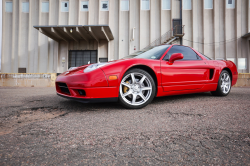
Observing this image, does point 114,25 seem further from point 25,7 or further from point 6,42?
point 6,42

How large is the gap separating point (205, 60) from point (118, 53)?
12389 mm

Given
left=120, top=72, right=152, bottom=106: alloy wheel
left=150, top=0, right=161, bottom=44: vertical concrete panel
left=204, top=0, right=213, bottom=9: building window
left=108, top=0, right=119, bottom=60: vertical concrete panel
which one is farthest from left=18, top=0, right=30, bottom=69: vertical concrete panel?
left=204, top=0, right=213, bottom=9: building window

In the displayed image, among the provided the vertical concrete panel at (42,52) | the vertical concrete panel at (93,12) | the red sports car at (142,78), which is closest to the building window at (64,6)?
the vertical concrete panel at (42,52)

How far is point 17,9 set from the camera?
51.6 ft

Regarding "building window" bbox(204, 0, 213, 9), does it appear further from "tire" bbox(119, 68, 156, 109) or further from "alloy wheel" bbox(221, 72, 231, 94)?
"tire" bbox(119, 68, 156, 109)

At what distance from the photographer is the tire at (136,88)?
220 cm

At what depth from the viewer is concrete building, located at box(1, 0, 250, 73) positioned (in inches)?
564

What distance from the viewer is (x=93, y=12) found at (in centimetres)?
1491

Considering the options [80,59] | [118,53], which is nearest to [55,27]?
[80,59]

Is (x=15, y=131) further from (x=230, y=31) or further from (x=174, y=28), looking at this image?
(x=230, y=31)

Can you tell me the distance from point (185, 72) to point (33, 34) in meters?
17.9

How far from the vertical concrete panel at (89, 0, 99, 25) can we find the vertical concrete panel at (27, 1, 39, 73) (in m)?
6.28

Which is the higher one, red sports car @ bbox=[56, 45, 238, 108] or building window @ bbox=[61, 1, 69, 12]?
building window @ bbox=[61, 1, 69, 12]

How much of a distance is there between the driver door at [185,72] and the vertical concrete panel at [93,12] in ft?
46.5
